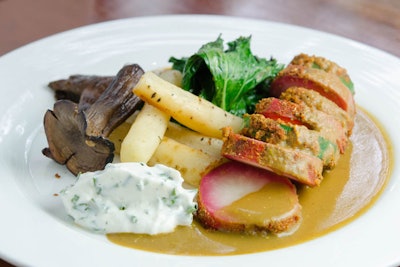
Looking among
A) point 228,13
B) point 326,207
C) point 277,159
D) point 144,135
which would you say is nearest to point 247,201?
point 277,159

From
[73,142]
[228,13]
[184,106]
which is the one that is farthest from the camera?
[228,13]

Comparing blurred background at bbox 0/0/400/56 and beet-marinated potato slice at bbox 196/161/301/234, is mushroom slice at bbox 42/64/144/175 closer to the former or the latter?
beet-marinated potato slice at bbox 196/161/301/234

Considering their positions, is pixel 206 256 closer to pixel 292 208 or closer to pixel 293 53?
pixel 292 208

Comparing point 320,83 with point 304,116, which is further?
point 320,83

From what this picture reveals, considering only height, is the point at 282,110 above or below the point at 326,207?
above

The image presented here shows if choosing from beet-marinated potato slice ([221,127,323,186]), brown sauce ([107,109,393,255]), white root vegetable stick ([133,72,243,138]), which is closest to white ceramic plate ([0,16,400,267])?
brown sauce ([107,109,393,255])

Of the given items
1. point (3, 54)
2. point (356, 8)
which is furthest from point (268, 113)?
point (356, 8)

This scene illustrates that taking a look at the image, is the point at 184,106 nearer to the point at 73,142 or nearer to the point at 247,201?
the point at 73,142
